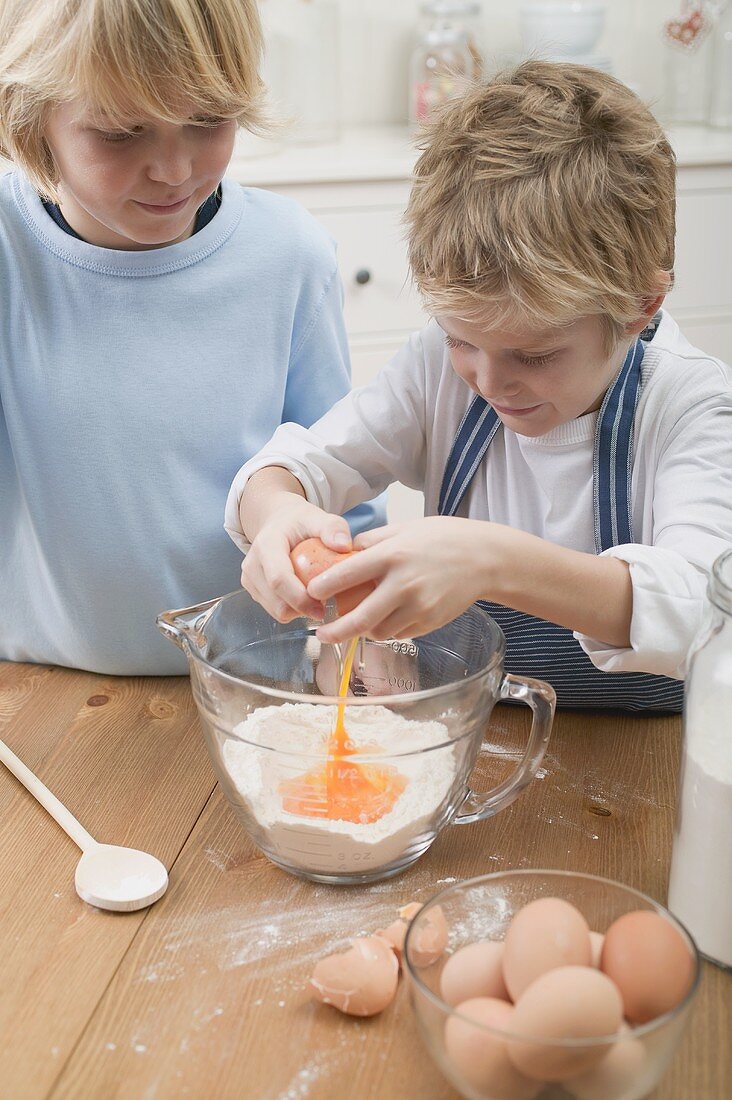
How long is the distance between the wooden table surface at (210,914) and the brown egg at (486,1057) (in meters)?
0.06

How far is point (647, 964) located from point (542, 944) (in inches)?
2.1

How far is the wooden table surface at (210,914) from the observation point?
0.61 metres

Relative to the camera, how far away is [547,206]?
2.71ft

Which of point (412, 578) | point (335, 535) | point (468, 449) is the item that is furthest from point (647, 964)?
point (468, 449)

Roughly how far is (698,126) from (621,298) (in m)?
2.09

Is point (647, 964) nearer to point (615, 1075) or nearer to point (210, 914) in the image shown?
point (615, 1075)

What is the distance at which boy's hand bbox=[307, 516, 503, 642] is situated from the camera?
0.71 meters

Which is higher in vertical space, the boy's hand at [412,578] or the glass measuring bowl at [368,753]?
the boy's hand at [412,578]

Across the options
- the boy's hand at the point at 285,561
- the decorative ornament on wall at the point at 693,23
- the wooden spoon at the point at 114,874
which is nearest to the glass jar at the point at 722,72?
the decorative ornament on wall at the point at 693,23

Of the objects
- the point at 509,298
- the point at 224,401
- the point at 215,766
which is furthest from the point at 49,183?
the point at 215,766

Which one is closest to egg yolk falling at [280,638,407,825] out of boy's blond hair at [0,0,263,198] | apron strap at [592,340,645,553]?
apron strap at [592,340,645,553]

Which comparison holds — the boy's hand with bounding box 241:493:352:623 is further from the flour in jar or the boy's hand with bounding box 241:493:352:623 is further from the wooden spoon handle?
the wooden spoon handle

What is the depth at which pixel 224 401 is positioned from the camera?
3.84 ft

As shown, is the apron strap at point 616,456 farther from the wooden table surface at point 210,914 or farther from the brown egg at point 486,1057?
the brown egg at point 486,1057
